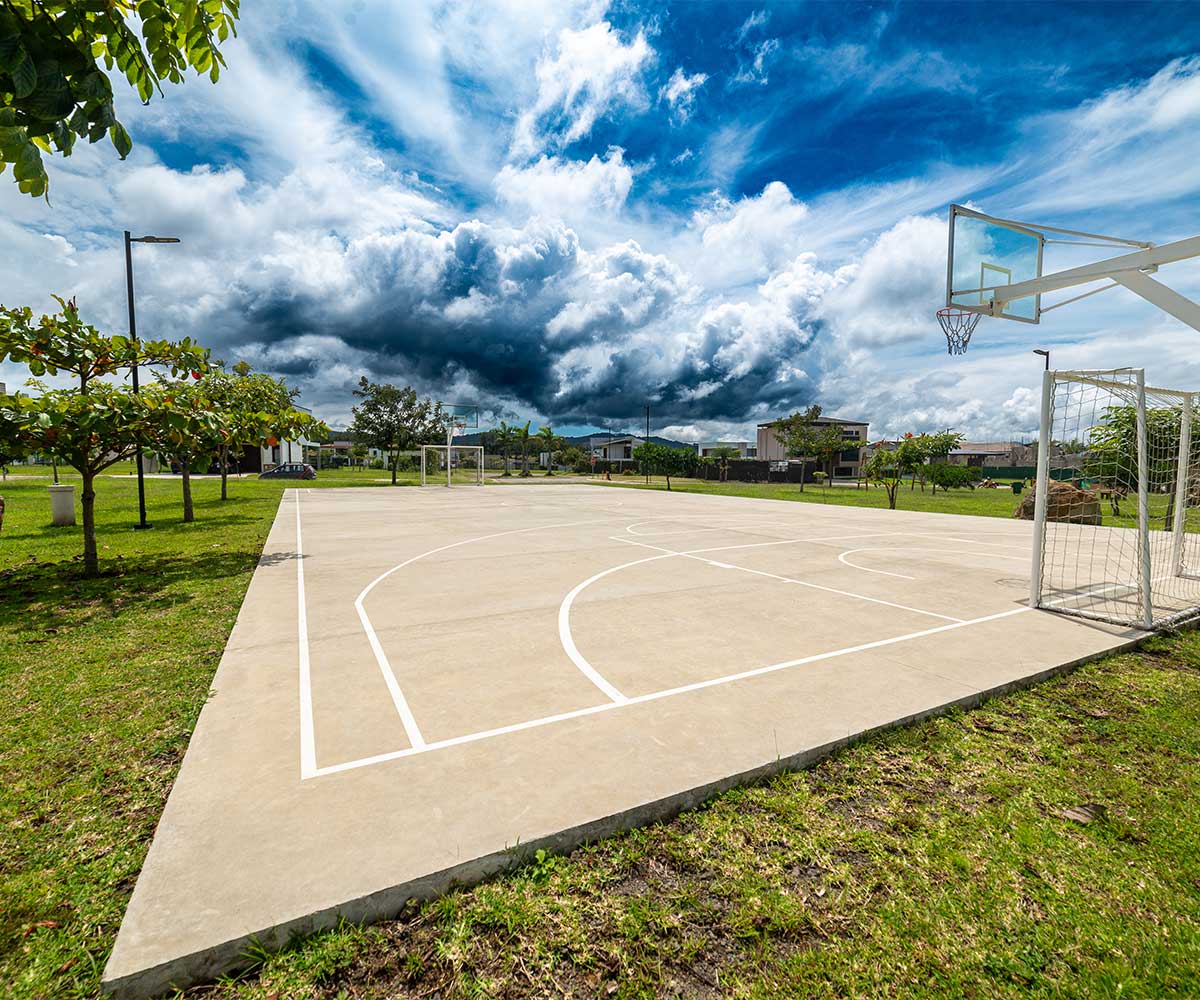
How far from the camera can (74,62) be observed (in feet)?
5.82

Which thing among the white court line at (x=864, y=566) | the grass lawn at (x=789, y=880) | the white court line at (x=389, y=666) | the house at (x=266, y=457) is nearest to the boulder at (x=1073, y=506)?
the white court line at (x=864, y=566)

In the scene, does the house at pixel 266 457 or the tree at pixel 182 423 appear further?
the house at pixel 266 457

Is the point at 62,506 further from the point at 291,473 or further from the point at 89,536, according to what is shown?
the point at 291,473

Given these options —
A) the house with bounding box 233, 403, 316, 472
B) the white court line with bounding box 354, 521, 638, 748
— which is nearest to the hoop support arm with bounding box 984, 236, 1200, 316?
the white court line with bounding box 354, 521, 638, 748

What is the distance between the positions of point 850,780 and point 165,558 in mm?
11850

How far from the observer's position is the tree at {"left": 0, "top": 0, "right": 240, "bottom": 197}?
167cm

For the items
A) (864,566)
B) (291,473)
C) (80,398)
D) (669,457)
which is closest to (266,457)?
(291,473)

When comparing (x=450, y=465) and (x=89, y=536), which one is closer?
(x=89, y=536)

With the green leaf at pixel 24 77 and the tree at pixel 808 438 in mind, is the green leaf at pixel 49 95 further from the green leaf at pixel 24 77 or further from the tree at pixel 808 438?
the tree at pixel 808 438

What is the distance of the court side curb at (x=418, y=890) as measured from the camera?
6.71 feet

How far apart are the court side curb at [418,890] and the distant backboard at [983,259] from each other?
8.62 metres

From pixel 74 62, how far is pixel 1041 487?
9414mm

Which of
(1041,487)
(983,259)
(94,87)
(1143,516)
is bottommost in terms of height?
(1143,516)

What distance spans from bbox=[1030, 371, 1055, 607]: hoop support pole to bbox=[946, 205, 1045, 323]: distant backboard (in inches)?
109
